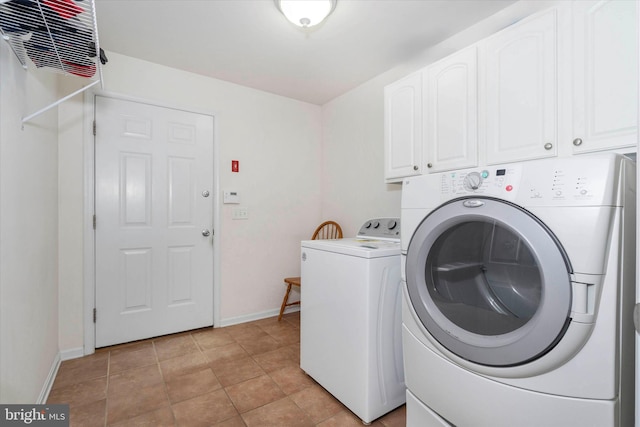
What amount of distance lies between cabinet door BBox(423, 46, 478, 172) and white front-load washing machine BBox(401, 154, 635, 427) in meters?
0.51

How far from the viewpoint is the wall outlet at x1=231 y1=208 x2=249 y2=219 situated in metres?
2.87

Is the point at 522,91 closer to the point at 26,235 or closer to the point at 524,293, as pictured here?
the point at 524,293

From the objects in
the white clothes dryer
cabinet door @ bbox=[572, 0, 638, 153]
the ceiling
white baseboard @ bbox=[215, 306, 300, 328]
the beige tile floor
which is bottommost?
the beige tile floor

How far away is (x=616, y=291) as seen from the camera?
2.73 ft

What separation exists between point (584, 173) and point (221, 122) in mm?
2688

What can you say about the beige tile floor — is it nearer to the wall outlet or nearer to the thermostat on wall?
the wall outlet

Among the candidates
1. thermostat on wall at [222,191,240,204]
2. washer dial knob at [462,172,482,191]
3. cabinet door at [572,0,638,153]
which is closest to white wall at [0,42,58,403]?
thermostat on wall at [222,191,240,204]

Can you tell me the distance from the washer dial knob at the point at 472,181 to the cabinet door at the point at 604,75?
520mm

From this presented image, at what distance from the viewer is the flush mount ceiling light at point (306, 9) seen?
1.65 metres

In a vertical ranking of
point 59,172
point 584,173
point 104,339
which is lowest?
point 104,339

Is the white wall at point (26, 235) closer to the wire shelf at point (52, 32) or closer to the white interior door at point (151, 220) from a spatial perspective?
the wire shelf at point (52, 32)

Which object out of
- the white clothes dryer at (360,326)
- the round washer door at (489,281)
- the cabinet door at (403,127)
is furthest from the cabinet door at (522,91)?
the white clothes dryer at (360,326)

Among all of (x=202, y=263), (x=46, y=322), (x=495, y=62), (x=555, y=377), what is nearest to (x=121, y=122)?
(x=202, y=263)

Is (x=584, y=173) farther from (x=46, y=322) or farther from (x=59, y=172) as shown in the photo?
(x=59, y=172)
